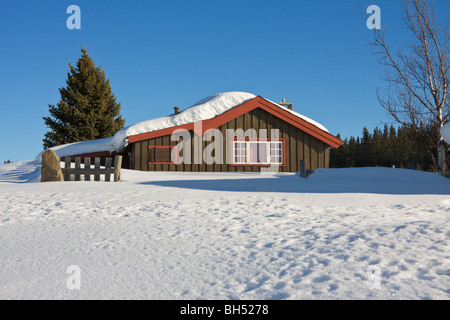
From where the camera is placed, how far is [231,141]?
17234 millimetres

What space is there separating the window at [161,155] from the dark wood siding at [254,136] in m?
0.15

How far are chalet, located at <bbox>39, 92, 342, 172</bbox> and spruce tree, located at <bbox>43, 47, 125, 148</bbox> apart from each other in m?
13.4

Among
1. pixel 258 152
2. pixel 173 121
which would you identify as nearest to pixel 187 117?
pixel 173 121

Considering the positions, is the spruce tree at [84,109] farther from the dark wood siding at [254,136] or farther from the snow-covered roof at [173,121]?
the dark wood siding at [254,136]

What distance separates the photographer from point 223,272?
3.74 metres

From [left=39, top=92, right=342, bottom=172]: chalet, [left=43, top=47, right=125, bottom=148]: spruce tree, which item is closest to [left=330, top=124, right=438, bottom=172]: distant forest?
[left=43, top=47, right=125, bottom=148]: spruce tree

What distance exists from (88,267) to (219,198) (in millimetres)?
4223

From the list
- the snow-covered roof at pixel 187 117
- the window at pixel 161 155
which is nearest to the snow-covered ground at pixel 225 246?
the window at pixel 161 155

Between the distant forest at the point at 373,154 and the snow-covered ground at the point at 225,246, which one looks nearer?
the snow-covered ground at the point at 225,246

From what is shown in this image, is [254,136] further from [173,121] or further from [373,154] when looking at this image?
[373,154]

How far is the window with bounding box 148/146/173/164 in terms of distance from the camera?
55.2 ft

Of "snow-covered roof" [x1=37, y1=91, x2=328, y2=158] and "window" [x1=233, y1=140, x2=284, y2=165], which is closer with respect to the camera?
"snow-covered roof" [x1=37, y1=91, x2=328, y2=158]

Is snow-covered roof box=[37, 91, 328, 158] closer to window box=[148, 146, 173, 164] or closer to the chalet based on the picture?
the chalet

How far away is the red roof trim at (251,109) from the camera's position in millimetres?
16734
